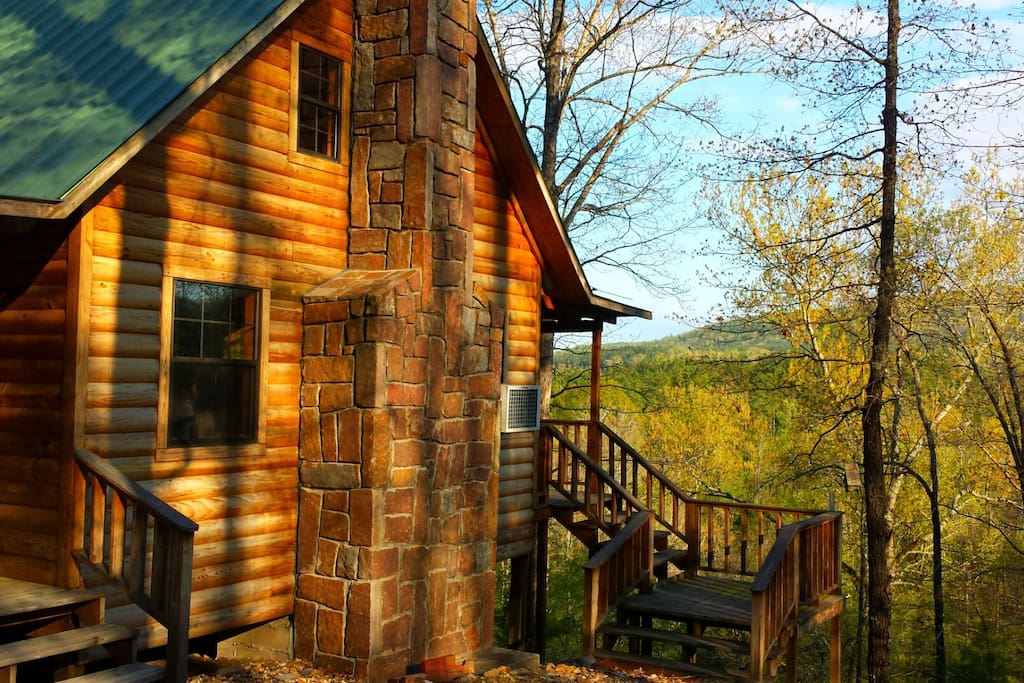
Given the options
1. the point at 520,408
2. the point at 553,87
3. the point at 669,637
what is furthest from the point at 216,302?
the point at 553,87

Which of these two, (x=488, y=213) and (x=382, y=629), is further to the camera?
(x=488, y=213)

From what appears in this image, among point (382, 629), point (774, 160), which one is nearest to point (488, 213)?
point (382, 629)

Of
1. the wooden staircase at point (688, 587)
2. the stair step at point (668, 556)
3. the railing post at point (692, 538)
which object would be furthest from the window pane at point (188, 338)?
the stair step at point (668, 556)

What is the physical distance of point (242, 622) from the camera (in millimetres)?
8188

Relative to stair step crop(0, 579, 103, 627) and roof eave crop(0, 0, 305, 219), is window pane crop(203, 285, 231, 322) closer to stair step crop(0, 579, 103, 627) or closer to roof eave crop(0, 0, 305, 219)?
roof eave crop(0, 0, 305, 219)

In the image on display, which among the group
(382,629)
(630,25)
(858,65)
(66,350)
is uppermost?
(630,25)

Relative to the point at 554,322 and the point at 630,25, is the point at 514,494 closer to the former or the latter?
the point at 554,322

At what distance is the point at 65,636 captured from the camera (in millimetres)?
6141

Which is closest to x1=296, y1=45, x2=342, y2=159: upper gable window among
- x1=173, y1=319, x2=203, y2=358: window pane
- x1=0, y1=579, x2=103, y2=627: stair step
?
x1=173, y1=319, x2=203, y2=358: window pane

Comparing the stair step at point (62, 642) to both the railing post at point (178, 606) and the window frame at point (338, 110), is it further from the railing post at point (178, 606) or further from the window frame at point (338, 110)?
the window frame at point (338, 110)

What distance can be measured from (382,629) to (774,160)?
11022mm

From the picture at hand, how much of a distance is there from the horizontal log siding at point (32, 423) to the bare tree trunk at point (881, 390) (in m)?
11.4

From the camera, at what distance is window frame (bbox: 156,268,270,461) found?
750 cm

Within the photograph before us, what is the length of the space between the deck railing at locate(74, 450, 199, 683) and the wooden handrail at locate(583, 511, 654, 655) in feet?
15.6
